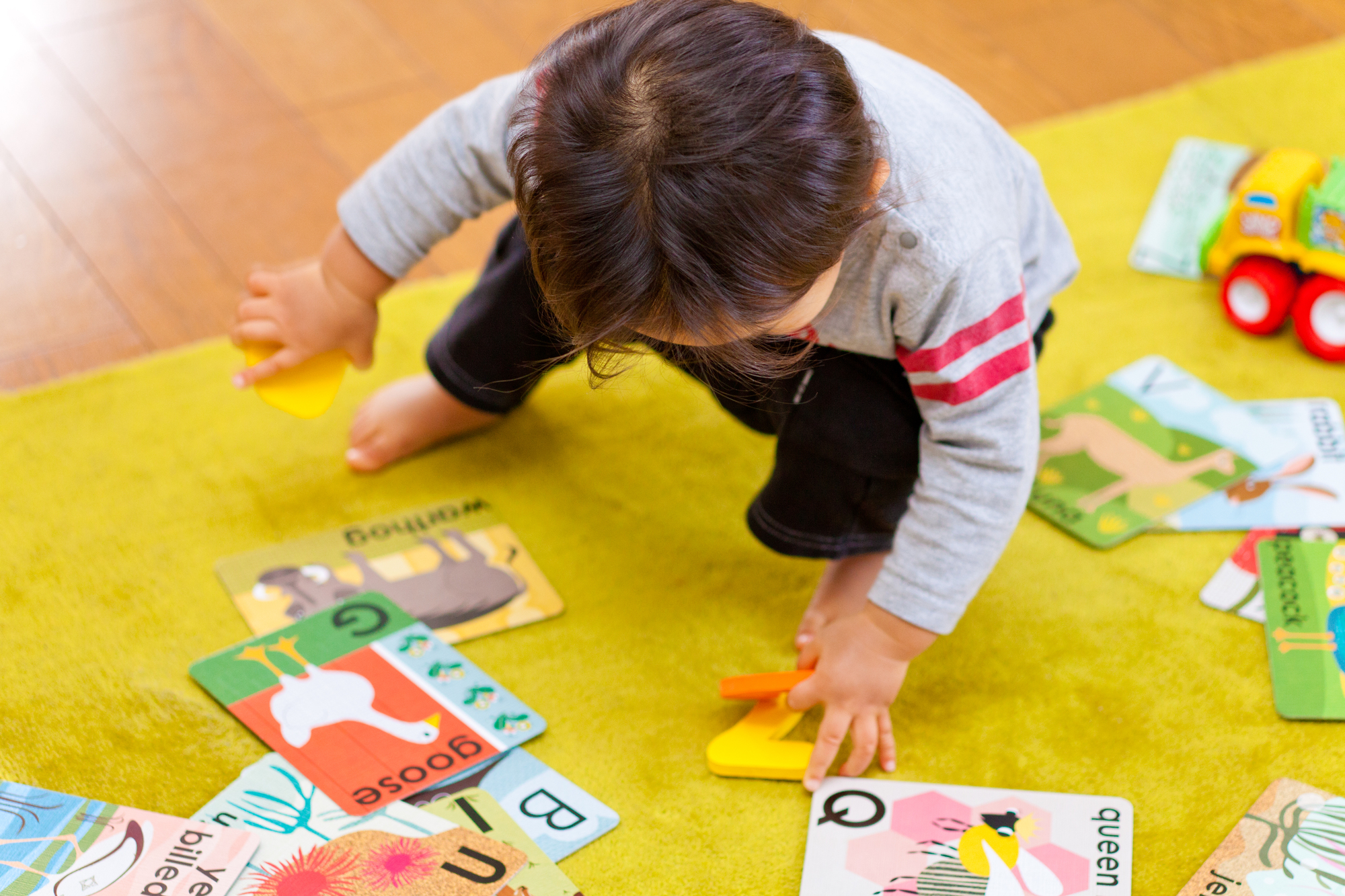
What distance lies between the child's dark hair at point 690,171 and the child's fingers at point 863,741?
11.7 inches

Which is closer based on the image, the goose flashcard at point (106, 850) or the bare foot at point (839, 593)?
the goose flashcard at point (106, 850)

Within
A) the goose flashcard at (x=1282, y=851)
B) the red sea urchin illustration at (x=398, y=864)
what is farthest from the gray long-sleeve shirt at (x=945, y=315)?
the red sea urchin illustration at (x=398, y=864)

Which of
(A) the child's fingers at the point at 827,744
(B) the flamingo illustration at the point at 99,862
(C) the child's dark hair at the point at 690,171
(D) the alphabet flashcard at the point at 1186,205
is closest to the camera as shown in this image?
(C) the child's dark hair at the point at 690,171

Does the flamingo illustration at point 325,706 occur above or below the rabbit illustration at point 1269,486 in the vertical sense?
above

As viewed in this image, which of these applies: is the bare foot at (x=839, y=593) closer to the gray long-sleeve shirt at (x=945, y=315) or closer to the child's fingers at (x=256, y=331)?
the gray long-sleeve shirt at (x=945, y=315)

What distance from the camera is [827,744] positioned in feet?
2.66

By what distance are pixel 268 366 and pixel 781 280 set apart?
48 cm

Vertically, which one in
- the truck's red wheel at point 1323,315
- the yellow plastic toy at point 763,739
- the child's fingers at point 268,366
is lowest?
the yellow plastic toy at point 763,739

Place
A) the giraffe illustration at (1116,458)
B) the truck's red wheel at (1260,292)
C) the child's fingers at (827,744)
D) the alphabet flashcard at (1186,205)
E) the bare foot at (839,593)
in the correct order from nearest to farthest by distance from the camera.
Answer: the child's fingers at (827,744) → the bare foot at (839,593) → the giraffe illustration at (1116,458) → the truck's red wheel at (1260,292) → the alphabet flashcard at (1186,205)

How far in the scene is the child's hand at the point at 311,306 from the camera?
3.09 ft

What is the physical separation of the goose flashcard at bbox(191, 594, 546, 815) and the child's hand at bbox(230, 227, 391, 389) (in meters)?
0.20

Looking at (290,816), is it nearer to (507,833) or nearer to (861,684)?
(507,833)

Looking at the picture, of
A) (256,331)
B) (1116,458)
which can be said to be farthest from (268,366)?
(1116,458)

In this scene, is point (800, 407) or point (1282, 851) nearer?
point (1282, 851)
